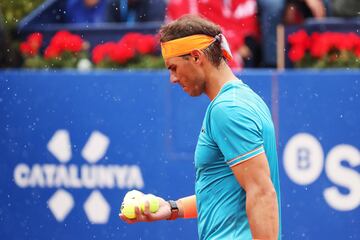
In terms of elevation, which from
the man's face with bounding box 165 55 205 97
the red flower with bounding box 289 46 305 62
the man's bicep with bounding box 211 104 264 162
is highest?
the man's face with bounding box 165 55 205 97

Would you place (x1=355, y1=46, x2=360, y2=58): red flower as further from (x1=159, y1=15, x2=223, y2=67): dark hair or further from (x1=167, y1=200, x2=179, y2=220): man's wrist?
(x1=159, y1=15, x2=223, y2=67): dark hair

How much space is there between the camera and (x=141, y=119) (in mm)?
6875

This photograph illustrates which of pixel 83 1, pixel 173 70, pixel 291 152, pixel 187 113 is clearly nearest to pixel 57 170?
pixel 187 113

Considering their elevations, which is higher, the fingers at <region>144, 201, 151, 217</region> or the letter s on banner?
the fingers at <region>144, 201, 151, 217</region>

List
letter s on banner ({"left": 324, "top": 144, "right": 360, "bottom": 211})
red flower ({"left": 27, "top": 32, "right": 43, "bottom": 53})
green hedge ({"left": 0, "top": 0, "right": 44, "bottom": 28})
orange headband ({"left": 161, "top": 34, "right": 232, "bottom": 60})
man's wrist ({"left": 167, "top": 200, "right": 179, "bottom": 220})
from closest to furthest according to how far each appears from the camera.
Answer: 1. orange headband ({"left": 161, "top": 34, "right": 232, "bottom": 60})
2. man's wrist ({"left": 167, "top": 200, "right": 179, "bottom": 220})
3. letter s on banner ({"left": 324, "top": 144, "right": 360, "bottom": 211})
4. red flower ({"left": 27, "top": 32, "right": 43, "bottom": 53})
5. green hedge ({"left": 0, "top": 0, "right": 44, "bottom": 28})

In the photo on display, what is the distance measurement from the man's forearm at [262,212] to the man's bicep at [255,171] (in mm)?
31

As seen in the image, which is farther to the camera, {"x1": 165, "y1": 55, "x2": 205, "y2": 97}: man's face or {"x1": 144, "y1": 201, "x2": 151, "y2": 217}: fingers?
{"x1": 144, "y1": 201, "x2": 151, "y2": 217}: fingers

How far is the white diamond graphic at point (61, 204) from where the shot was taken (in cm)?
702

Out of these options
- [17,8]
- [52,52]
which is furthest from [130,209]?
[17,8]

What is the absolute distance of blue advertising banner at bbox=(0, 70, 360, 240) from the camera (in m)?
6.46

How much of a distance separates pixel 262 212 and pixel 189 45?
31.1 inches

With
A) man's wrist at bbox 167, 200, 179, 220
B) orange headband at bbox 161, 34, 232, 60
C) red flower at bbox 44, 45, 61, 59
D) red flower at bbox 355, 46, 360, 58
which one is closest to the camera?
Result: orange headband at bbox 161, 34, 232, 60

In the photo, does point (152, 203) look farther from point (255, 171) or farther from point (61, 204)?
point (61, 204)

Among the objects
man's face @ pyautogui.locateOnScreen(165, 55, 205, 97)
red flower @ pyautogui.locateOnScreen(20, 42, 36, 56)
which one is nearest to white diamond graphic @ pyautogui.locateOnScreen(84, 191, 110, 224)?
red flower @ pyautogui.locateOnScreen(20, 42, 36, 56)
